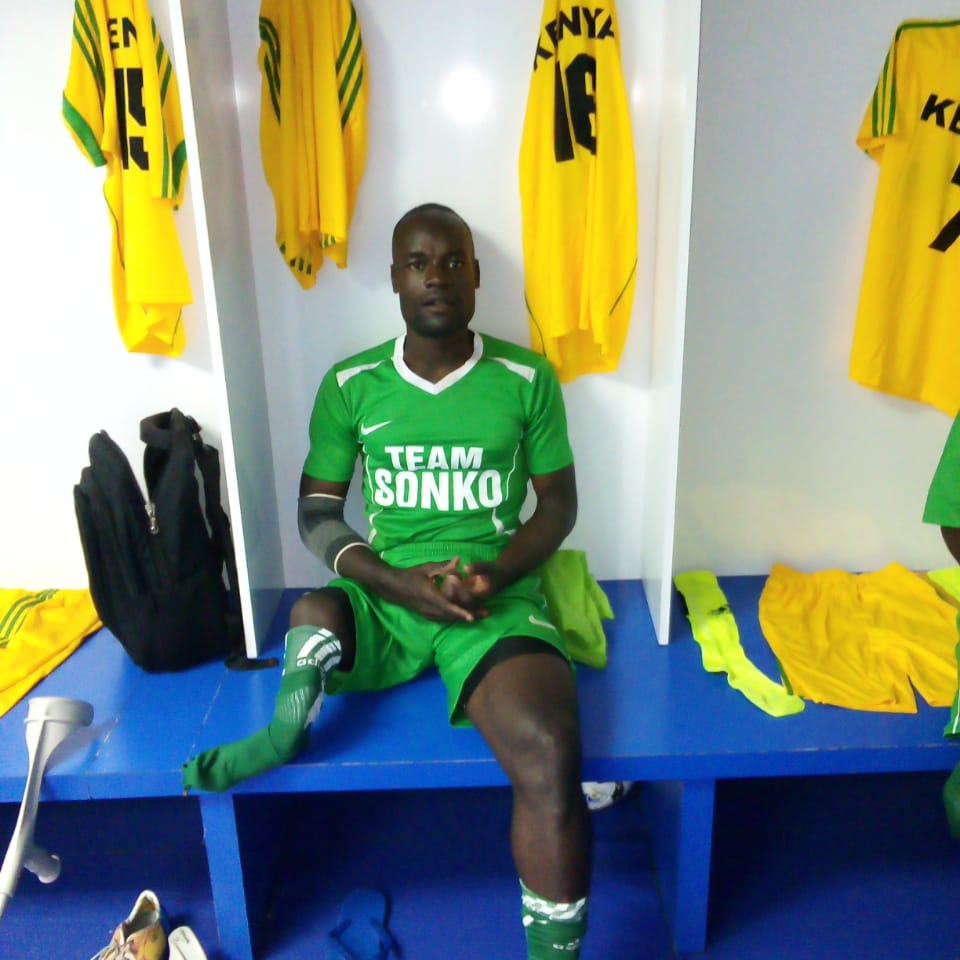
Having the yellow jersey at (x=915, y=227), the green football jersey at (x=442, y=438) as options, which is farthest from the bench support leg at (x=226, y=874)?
the yellow jersey at (x=915, y=227)

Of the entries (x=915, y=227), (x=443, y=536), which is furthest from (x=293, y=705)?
(x=915, y=227)

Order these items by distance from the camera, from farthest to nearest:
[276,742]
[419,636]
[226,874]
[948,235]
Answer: [948,235] → [419,636] → [226,874] → [276,742]

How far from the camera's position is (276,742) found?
1.48 meters

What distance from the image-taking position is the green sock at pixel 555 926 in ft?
4.39

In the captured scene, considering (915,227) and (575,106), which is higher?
(575,106)

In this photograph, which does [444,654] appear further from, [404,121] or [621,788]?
[404,121]

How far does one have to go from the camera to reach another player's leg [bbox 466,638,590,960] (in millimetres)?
1346

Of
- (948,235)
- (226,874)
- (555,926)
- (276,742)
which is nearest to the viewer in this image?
(555,926)

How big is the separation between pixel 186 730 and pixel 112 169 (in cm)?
112

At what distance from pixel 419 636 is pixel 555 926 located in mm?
564

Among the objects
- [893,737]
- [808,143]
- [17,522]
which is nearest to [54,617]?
[17,522]

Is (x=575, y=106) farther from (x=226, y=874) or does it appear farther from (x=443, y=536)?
(x=226, y=874)

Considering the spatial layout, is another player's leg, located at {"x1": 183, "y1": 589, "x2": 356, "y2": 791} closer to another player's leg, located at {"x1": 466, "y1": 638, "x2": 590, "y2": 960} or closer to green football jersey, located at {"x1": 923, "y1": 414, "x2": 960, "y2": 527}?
another player's leg, located at {"x1": 466, "y1": 638, "x2": 590, "y2": 960}

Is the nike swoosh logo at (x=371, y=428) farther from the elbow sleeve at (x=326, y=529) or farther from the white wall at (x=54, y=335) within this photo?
the white wall at (x=54, y=335)
